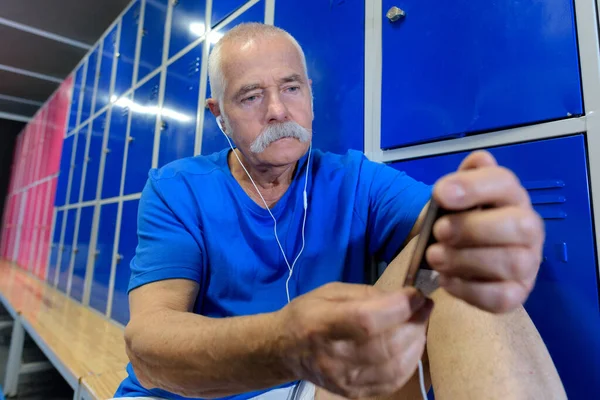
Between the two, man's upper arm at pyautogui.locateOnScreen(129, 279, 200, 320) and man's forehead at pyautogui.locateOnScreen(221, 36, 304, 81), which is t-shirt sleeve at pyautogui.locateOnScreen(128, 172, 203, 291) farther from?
man's forehead at pyautogui.locateOnScreen(221, 36, 304, 81)

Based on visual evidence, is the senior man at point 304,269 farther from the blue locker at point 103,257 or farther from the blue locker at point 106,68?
the blue locker at point 106,68

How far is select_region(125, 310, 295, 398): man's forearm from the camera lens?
0.32m

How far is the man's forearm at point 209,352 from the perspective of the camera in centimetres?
32

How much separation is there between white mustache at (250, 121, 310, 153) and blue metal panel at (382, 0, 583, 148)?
24 centimetres

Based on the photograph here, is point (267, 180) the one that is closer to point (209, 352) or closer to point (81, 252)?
point (209, 352)

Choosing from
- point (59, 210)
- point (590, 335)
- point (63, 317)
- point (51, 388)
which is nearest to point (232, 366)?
point (590, 335)

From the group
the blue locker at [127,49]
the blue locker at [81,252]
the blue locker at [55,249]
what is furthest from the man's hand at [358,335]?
the blue locker at [55,249]

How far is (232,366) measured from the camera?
35cm

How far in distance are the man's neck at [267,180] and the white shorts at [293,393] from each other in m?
0.35

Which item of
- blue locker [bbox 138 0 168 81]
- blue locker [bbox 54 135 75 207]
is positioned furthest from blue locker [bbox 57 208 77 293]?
blue locker [bbox 138 0 168 81]

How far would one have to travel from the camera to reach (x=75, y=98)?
3.17 m

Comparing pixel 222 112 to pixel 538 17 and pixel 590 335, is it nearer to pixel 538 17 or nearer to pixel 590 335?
pixel 538 17

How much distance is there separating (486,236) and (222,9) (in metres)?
1.48

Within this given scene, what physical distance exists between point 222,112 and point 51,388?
6.92 feet
